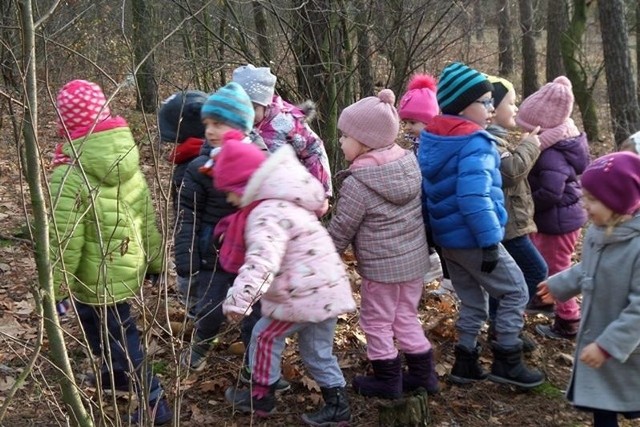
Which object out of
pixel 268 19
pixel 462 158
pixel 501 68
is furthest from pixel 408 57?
pixel 501 68

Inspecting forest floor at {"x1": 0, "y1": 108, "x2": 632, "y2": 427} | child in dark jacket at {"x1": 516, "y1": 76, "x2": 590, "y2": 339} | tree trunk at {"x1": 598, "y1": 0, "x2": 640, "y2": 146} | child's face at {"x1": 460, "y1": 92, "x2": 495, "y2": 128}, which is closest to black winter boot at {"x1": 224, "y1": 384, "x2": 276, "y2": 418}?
forest floor at {"x1": 0, "y1": 108, "x2": 632, "y2": 427}

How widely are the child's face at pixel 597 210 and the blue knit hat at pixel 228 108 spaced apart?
2034mm

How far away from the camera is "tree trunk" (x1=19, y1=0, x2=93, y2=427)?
2047 millimetres

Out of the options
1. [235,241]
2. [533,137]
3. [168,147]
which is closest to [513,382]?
[533,137]

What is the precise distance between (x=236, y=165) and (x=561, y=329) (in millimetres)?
2782

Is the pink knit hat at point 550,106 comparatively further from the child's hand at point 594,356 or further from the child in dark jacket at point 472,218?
the child's hand at point 594,356

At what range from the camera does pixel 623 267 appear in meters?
3.21

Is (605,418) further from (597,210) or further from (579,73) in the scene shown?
(579,73)

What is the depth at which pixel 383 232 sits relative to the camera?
13.5 ft

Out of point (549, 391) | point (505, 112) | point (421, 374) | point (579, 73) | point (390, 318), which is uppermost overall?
point (579, 73)

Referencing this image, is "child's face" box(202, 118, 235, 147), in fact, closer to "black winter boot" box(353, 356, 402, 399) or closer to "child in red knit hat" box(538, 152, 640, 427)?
"black winter boot" box(353, 356, 402, 399)

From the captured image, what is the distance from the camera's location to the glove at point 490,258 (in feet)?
13.4

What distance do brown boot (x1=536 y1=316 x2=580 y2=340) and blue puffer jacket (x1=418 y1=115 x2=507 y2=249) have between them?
51.7 inches

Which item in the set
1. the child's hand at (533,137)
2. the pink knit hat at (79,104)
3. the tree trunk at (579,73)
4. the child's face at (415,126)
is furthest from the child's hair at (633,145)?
the tree trunk at (579,73)
